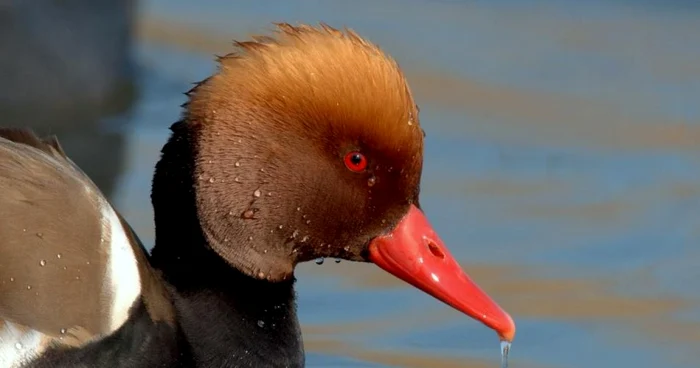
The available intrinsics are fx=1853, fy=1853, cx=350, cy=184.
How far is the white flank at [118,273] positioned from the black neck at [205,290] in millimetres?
188

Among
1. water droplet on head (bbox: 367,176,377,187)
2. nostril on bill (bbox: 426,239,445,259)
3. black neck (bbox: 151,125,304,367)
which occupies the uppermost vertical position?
water droplet on head (bbox: 367,176,377,187)

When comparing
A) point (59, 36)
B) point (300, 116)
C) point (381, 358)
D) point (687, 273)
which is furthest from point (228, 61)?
point (59, 36)

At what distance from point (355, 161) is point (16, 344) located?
3.49 feet

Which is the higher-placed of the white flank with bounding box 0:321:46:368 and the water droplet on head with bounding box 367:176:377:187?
the water droplet on head with bounding box 367:176:377:187

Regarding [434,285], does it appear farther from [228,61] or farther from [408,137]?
[228,61]

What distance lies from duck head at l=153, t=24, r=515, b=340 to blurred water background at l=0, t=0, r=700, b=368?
1.08m

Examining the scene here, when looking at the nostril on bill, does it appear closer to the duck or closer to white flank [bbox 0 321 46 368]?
the duck

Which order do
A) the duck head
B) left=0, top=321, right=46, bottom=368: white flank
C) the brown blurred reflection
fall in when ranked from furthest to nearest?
1. the brown blurred reflection
2. the duck head
3. left=0, top=321, right=46, bottom=368: white flank

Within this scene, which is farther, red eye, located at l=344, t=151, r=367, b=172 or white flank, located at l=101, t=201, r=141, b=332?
red eye, located at l=344, t=151, r=367, b=172

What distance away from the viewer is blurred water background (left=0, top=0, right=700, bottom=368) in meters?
6.43

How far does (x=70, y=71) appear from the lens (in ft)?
26.5

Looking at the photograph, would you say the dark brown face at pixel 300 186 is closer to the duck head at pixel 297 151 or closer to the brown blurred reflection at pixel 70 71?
the duck head at pixel 297 151

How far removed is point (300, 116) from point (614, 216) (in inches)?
99.8

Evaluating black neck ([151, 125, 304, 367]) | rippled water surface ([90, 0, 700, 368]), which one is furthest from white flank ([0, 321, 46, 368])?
rippled water surface ([90, 0, 700, 368])
